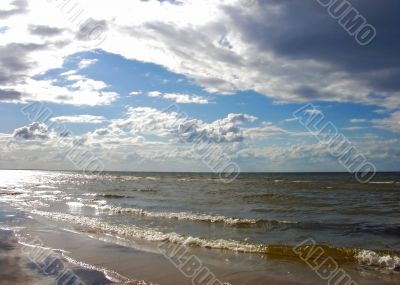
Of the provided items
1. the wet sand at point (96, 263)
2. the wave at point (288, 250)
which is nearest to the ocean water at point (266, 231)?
the wave at point (288, 250)

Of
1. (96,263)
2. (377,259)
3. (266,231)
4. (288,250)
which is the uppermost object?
(266,231)

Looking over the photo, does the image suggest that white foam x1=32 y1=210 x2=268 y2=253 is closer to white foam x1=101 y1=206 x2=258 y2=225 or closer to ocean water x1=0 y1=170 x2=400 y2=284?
ocean water x1=0 y1=170 x2=400 y2=284

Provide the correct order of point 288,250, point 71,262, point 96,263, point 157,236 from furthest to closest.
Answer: point 157,236 < point 288,250 < point 96,263 < point 71,262

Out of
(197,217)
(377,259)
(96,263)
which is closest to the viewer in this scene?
(96,263)

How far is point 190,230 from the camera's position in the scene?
17266 millimetres

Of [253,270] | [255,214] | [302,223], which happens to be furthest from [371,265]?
[255,214]

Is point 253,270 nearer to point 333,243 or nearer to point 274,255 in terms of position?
point 274,255

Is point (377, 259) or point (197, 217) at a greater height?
point (197, 217)

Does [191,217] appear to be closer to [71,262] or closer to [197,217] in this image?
[197,217]

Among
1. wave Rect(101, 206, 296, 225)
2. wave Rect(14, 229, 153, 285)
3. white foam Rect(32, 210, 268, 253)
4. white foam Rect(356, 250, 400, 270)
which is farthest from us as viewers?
wave Rect(101, 206, 296, 225)

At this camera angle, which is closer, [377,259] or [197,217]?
[377,259]

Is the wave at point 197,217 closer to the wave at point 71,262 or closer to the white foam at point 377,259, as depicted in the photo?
the white foam at point 377,259

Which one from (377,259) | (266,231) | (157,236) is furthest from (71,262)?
(266,231)

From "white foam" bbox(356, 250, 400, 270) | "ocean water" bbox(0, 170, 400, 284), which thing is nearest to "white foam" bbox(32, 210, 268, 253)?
"ocean water" bbox(0, 170, 400, 284)
